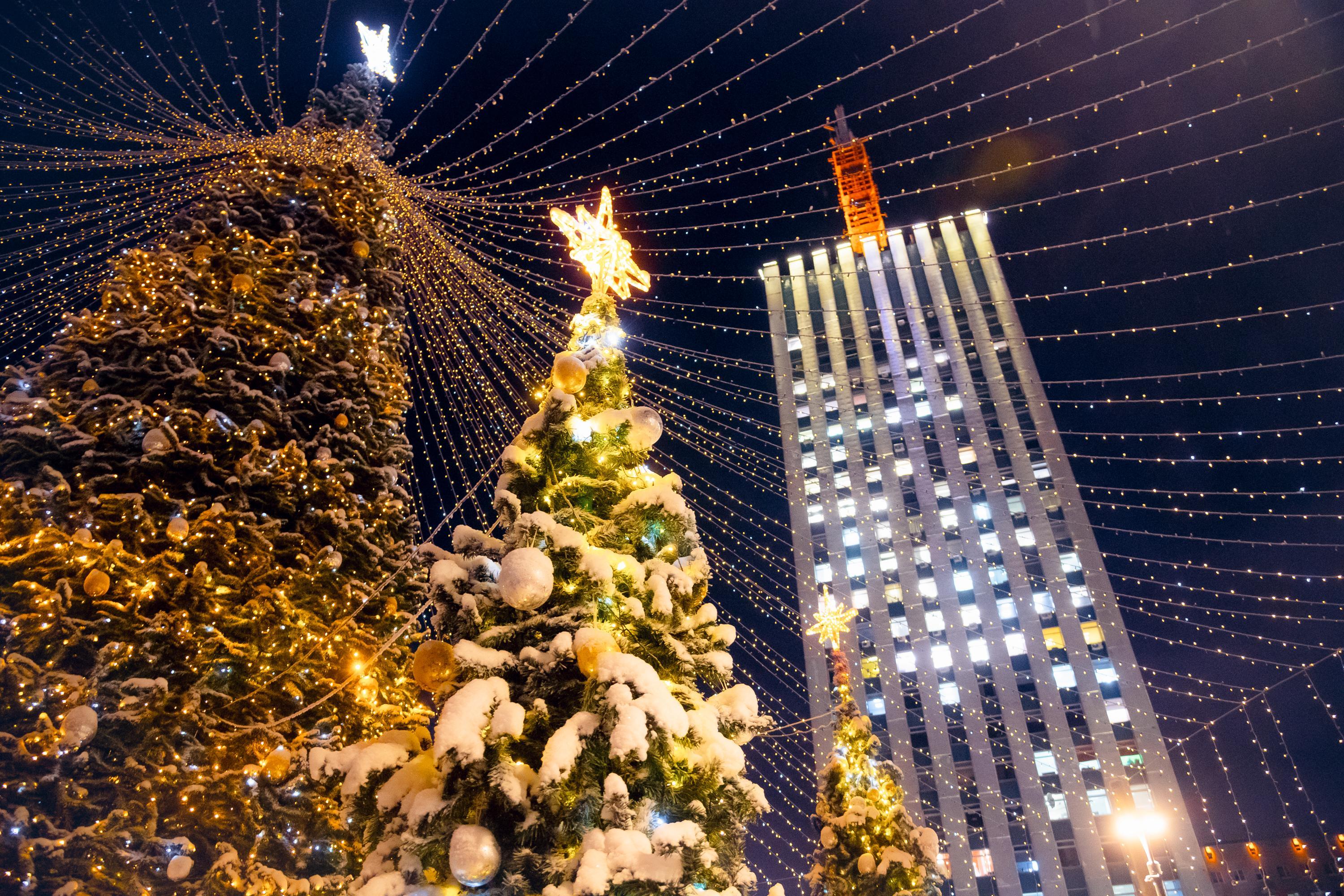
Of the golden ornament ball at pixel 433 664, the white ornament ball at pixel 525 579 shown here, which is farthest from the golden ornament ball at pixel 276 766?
the white ornament ball at pixel 525 579

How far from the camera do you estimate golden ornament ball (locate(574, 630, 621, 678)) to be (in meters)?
3.66

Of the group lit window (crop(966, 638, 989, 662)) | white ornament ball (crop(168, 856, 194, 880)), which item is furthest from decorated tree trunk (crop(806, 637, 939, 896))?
lit window (crop(966, 638, 989, 662))

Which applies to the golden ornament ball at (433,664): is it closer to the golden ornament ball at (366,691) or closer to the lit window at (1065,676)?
the golden ornament ball at (366,691)

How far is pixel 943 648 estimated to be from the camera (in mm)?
31375

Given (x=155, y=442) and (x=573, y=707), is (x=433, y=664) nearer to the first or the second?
(x=573, y=707)

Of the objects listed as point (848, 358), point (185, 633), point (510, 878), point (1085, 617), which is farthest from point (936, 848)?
point (848, 358)

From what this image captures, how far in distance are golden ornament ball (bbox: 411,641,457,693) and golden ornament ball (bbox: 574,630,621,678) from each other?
0.77m

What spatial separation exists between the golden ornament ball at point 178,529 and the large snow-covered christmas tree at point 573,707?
2264 millimetres

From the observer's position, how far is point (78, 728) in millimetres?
4094

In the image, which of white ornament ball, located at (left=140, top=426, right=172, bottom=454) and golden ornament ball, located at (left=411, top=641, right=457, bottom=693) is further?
white ornament ball, located at (left=140, top=426, right=172, bottom=454)

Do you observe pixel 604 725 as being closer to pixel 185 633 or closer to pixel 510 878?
pixel 510 878

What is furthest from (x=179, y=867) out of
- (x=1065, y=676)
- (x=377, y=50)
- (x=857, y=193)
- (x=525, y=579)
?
(x=857, y=193)

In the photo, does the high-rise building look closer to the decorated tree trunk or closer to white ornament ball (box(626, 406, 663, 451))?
the decorated tree trunk

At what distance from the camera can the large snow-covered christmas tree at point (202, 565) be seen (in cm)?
423
